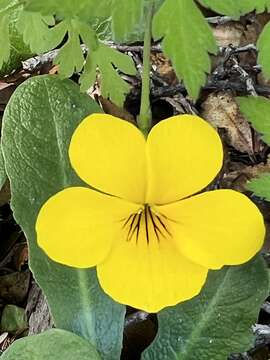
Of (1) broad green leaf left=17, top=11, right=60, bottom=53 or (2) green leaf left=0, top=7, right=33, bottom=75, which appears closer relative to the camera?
(1) broad green leaf left=17, top=11, right=60, bottom=53

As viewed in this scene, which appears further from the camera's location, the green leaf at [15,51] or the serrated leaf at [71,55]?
the green leaf at [15,51]

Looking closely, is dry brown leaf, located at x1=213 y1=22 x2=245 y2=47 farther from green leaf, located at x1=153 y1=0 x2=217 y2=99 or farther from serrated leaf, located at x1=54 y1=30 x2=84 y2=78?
green leaf, located at x1=153 y1=0 x2=217 y2=99

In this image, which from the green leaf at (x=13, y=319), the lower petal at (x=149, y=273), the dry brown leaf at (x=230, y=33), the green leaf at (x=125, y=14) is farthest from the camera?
the dry brown leaf at (x=230, y=33)

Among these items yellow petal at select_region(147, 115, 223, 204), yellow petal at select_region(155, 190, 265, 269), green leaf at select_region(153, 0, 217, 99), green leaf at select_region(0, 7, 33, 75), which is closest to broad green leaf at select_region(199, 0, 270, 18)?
green leaf at select_region(153, 0, 217, 99)

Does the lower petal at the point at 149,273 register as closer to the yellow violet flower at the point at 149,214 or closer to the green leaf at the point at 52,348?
the yellow violet flower at the point at 149,214

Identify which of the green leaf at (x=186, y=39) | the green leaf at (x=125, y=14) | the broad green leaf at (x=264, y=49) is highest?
the green leaf at (x=125, y=14)

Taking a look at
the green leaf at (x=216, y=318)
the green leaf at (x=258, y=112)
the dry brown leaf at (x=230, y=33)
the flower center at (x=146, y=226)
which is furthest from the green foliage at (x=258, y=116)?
the dry brown leaf at (x=230, y=33)
